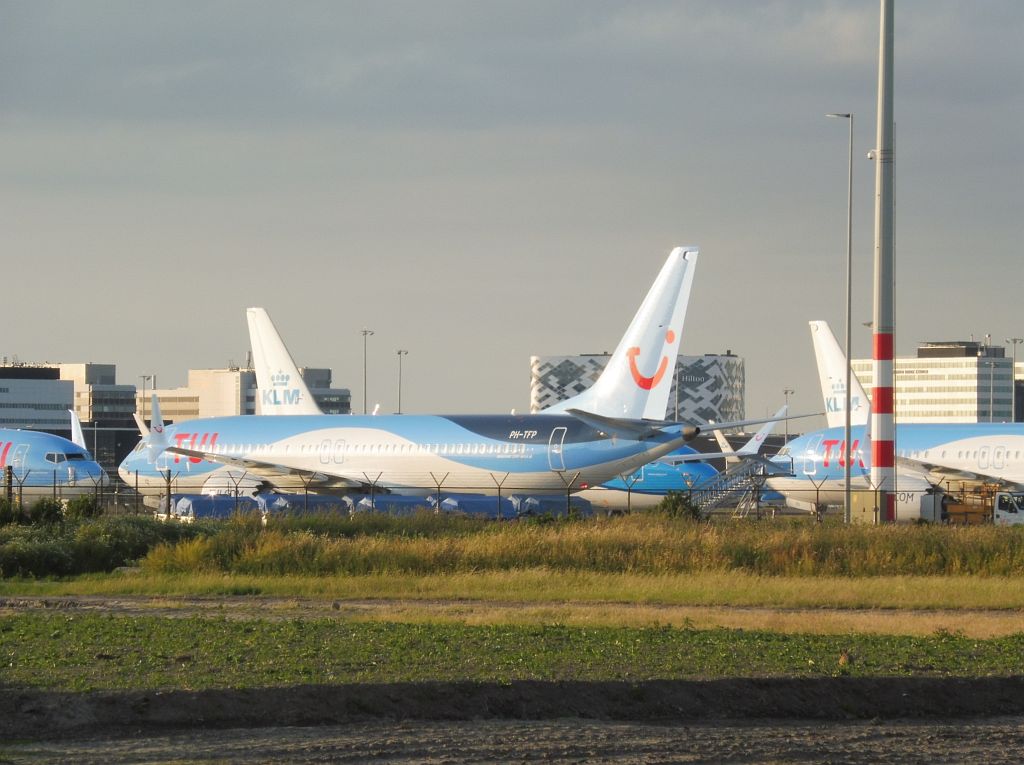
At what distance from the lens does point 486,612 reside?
73.0 ft

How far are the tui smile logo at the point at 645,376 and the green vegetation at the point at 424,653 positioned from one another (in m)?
31.3

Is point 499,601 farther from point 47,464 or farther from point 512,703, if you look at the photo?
point 47,464

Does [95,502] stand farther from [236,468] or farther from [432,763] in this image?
[432,763]

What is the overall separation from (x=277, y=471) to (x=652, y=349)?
1565 centimetres

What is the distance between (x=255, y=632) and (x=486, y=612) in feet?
17.8

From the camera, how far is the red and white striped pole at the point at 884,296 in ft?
112

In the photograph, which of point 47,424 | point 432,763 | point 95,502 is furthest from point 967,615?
point 47,424

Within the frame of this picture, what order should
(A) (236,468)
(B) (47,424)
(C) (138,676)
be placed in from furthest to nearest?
(B) (47,424)
(A) (236,468)
(C) (138,676)

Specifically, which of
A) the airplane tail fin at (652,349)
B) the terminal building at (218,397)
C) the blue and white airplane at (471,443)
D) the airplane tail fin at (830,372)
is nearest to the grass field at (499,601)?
the blue and white airplane at (471,443)

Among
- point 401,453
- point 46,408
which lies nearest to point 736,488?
point 401,453

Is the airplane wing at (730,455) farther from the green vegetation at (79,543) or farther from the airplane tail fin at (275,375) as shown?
the green vegetation at (79,543)

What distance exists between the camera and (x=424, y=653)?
15.5 m

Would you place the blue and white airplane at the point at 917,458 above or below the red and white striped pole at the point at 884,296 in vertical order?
below

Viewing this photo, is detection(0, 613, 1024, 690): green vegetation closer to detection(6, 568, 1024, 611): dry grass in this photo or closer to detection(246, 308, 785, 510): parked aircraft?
detection(6, 568, 1024, 611): dry grass
